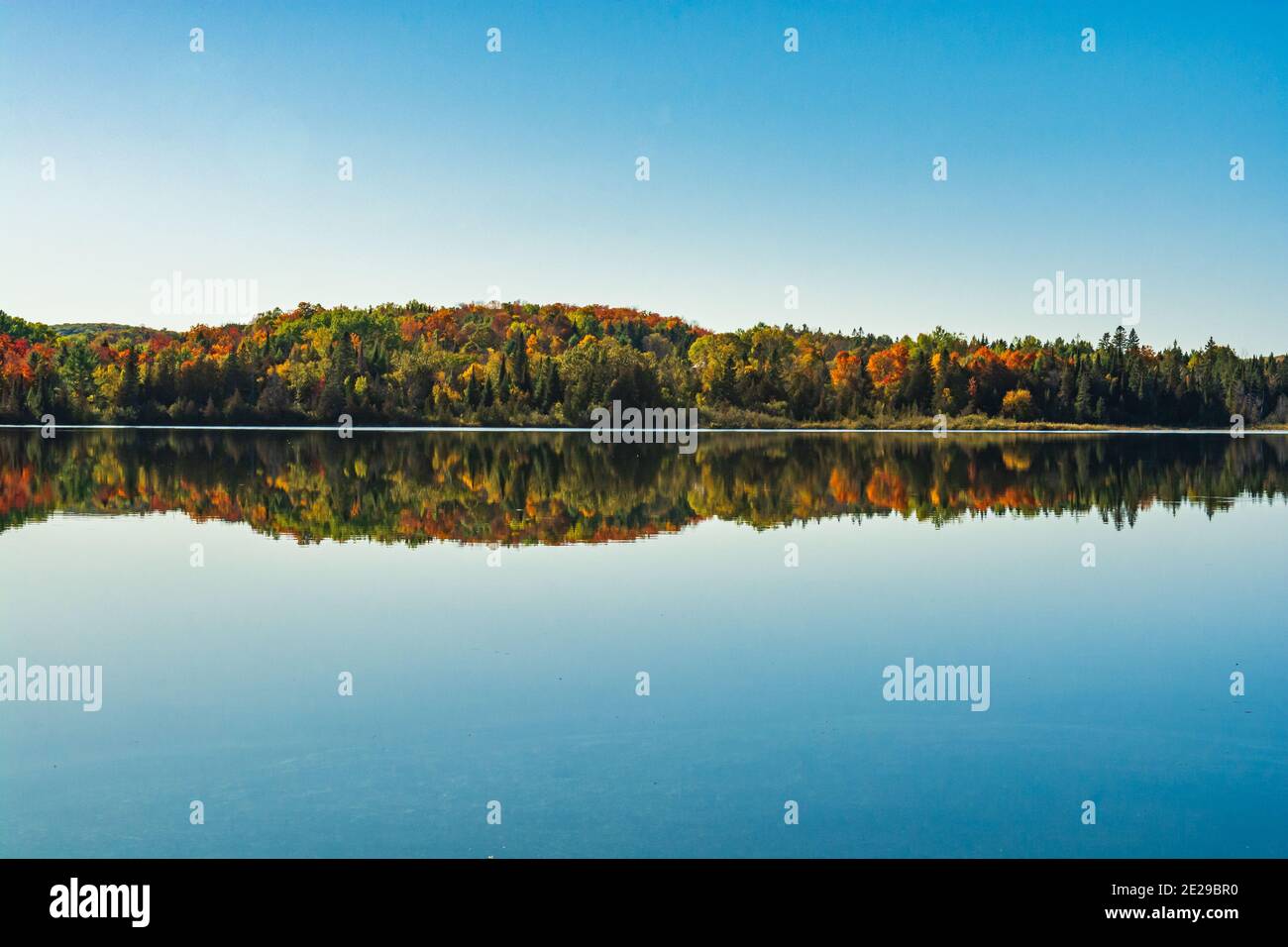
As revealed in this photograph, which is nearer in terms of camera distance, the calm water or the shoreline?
the calm water

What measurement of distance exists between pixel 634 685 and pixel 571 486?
24189mm

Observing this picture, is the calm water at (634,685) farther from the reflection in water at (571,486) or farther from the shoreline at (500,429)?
the shoreline at (500,429)

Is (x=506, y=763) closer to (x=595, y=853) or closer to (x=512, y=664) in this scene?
(x=595, y=853)

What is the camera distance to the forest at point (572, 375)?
4747 inches

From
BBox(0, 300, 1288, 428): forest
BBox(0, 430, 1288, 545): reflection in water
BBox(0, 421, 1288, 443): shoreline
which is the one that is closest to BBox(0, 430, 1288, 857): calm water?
BBox(0, 430, 1288, 545): reflection in water

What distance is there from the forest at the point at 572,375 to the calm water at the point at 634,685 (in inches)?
3714

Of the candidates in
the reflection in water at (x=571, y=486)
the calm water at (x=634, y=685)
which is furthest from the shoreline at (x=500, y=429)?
the calm water at (x=634, y=685)

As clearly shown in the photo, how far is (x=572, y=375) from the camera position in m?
120

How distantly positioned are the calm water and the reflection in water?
2.05ft

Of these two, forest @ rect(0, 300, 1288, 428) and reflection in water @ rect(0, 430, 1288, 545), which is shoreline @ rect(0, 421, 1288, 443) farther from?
reflection in water @ rect(0, 430, 1288, 545)

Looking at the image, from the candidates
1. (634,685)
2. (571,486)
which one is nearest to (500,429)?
(571,486)

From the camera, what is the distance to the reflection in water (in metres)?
26.3

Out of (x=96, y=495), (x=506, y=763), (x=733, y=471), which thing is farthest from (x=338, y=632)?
(x=733, y=471)

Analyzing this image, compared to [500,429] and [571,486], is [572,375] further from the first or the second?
[571,486]
